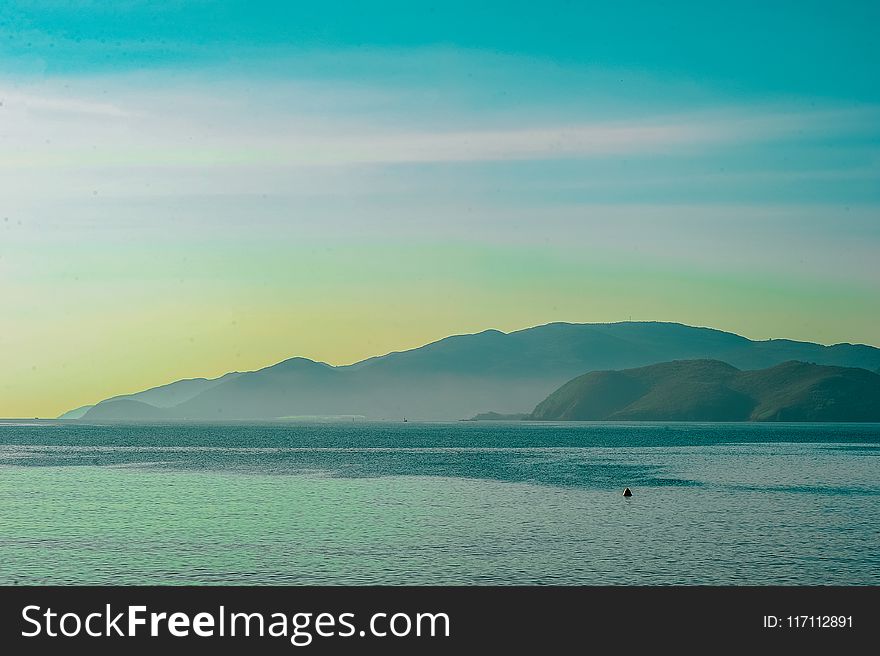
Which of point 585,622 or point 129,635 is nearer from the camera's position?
point 129,635

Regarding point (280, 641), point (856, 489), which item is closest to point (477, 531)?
point (280, 641)

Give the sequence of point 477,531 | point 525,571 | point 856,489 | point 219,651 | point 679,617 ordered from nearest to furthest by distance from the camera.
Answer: point 219,651, point 679,617, point 525,571, point 477,531, point 856,489

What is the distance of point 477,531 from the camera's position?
66.1m

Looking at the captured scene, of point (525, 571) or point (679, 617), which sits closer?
point (679, 617)

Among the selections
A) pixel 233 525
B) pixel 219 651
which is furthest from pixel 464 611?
pixel 233 525

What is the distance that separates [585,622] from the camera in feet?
120

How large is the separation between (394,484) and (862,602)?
7409cm

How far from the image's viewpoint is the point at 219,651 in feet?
89.0

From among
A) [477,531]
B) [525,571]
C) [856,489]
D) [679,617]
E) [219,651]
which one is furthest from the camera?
[856,489]

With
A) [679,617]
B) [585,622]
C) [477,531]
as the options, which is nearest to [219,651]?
[585,622]

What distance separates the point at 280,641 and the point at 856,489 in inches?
3537

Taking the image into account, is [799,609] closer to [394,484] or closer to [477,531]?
[477,531]

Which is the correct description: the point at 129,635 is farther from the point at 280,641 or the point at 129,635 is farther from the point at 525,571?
the point at 525,571

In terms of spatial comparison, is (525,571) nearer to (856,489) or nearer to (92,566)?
(92,566)
